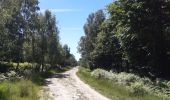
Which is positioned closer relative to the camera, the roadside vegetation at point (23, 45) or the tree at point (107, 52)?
the roadside vegetation at point (23, 45)

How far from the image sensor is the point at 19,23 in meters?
60.1

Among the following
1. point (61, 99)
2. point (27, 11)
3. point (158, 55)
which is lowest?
point (61, 99)

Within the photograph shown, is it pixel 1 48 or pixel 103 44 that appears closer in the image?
pixel 1 48

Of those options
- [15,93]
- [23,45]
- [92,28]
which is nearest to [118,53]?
[23,45]

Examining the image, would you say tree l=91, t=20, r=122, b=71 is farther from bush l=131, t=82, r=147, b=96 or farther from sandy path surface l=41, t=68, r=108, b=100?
bush l=131, t=82, r=147, b=96

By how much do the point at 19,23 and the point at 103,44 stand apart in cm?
1930

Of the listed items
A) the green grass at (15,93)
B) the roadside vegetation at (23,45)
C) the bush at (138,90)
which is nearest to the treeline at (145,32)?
the roadside vegetation at (23,45)

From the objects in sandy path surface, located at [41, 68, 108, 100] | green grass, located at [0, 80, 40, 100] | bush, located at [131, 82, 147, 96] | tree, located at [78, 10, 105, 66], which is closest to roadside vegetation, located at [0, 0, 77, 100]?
green grass, located at [0, 80, 40, 100]

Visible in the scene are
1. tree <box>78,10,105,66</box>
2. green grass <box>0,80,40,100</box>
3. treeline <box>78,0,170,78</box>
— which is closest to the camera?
green grass <box>0,80,40,100</box>

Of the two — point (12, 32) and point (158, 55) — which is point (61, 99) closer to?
point (158, 55)

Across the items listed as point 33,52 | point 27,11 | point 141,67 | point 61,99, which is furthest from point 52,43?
point 61,99

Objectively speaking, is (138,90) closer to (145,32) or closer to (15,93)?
(15,93)

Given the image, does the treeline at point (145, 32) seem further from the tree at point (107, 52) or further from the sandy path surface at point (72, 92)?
the tree at point (107, 52)

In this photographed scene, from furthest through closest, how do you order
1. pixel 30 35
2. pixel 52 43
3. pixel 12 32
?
pixel 52 43, pixel 30 35, pixel 12 32
